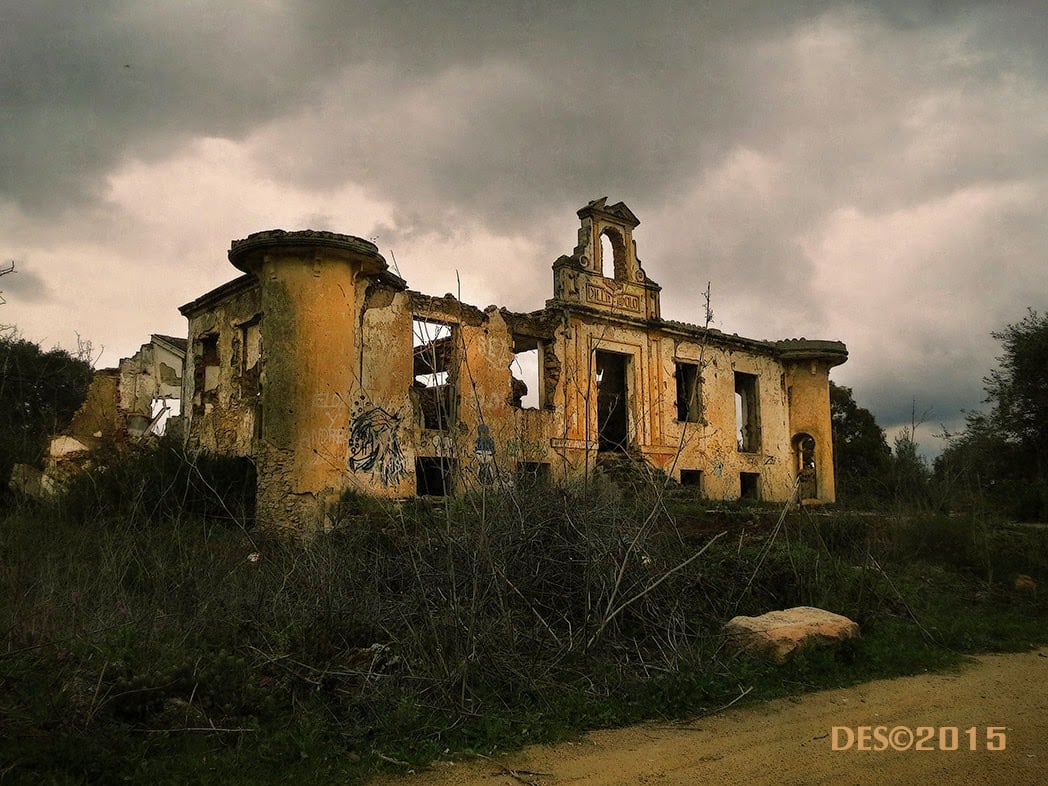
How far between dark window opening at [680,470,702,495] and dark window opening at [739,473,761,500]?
6.22ft

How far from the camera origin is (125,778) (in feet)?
12.6

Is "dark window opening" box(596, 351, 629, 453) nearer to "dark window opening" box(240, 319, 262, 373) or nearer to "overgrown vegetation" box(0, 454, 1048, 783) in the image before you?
"dark window opening" box(240, 319, 262, 373)

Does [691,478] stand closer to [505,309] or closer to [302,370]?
[505,309]

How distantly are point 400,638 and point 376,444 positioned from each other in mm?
8513

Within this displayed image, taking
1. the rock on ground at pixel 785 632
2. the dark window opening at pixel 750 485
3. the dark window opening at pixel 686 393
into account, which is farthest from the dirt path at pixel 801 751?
the dark window opening at pixel 750 485

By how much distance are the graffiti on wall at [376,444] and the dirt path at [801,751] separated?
9.31 metres

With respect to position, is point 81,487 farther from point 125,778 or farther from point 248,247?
point 125,778

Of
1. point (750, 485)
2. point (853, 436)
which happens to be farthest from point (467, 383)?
point (853, 436)

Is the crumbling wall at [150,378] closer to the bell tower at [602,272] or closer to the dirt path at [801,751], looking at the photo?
the bell tower at [602,272]

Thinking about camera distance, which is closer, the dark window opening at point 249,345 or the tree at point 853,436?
the dark window opening at point 249,345

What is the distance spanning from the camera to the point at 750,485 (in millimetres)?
21594

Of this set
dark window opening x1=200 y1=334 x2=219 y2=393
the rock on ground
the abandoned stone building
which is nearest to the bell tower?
the abandoned stone building

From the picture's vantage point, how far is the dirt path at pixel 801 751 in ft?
13.6

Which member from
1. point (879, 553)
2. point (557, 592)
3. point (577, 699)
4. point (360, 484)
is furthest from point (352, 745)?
point (360, 484)
